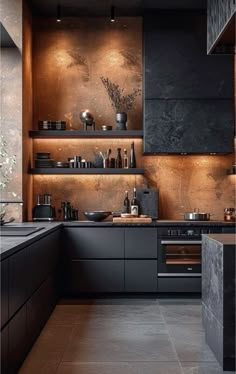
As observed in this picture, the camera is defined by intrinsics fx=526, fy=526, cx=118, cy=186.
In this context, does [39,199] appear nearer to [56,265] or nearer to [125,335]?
[56,265]

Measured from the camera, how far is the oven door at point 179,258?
6.06 meters

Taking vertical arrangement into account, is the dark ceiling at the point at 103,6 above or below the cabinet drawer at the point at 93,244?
above

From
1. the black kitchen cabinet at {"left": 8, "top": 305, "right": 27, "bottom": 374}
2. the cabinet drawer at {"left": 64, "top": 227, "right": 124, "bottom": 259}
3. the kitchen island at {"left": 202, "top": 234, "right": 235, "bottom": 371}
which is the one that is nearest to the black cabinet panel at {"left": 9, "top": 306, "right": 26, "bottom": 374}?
the black kitchen cabinet at {"left": 8, "top": 305, "right": 27, "bottom": 374}

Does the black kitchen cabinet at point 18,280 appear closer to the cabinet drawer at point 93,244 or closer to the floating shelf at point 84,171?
the cabinet drawer at point 93,244

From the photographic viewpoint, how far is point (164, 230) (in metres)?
6.11

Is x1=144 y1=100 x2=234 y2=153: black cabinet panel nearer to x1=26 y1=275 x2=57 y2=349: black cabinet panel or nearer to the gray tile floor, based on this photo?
the gray tile floor

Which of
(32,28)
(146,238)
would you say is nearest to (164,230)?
(146,238)

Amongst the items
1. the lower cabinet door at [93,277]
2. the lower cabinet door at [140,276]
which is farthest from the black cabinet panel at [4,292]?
the lower cabinet door at [140,276]

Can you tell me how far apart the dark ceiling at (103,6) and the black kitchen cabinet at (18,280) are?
3.82 meters

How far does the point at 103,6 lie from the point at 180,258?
3223 mm

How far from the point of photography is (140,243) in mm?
6090

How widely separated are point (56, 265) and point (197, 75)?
2.88 meters

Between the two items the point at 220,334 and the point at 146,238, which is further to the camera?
the point at 146,238

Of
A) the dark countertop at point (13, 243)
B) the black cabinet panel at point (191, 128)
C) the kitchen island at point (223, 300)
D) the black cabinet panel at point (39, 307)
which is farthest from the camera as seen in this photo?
the black cabinet panel at point (191, 128)
